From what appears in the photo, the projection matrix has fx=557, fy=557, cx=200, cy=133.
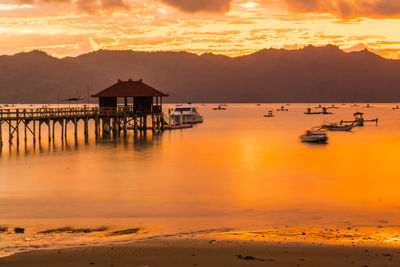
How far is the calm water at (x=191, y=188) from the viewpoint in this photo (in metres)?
22.2

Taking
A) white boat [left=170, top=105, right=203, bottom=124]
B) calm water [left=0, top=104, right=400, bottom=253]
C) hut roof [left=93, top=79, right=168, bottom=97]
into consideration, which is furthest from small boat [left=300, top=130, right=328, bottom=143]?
white boat [left=170, top=105, right=203, bottom=124]

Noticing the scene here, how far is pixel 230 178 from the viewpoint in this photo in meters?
37.0

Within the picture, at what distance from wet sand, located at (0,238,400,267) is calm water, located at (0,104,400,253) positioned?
2090mm

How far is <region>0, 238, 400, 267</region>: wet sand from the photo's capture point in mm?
14758

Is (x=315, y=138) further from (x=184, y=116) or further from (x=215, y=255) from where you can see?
(x=215, y=255)

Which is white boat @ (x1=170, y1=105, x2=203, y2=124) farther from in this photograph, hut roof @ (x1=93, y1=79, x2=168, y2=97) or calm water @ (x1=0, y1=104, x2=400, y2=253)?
calm water @ (x1=0, y1=104, x2=400, y2=253)

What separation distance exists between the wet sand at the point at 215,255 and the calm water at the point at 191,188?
6.86 ft

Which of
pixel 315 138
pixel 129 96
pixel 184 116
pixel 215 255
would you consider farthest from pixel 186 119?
pixel 215 255

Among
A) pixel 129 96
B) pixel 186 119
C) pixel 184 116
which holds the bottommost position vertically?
pixel 186 119

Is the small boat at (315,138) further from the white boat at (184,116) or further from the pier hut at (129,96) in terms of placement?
the white boat at (184,116)

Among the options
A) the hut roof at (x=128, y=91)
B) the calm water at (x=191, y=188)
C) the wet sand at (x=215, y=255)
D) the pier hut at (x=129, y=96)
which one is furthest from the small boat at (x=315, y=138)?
the wet sand at (x=215, y=255)

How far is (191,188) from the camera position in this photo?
32375mm

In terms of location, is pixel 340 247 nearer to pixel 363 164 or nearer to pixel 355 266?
pixel 355 266

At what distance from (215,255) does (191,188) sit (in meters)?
16.8
